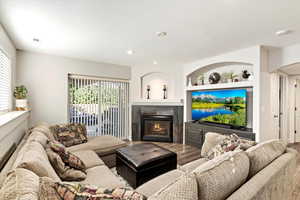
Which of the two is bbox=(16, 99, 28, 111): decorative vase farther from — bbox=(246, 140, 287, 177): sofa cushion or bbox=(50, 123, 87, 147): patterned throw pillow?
bbox=(246, 140, 287, 177): sofa cushion

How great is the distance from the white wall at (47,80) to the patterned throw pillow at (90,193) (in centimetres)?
375

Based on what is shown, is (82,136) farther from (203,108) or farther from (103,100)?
(203,108)

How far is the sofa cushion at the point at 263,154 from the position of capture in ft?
4.33

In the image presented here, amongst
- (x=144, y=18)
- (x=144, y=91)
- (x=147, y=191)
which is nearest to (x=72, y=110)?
(x=144, y=91)

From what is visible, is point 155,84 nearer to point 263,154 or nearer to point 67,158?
point 67,158

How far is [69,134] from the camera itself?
316 centimetres

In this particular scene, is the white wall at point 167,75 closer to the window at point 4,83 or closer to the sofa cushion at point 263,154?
the window at point 4,83

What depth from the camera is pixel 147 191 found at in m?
1.46

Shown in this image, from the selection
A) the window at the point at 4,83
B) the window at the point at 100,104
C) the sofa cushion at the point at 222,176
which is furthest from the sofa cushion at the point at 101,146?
the sofa cushion at the point at 222,176

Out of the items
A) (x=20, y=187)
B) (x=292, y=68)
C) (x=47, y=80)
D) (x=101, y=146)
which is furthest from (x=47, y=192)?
(x=292, y=68)

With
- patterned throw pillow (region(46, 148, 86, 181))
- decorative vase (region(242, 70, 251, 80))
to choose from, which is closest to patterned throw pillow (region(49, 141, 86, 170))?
patterned throw pillow (region(46, 148, 86, 181))

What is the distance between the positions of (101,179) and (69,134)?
1.85m

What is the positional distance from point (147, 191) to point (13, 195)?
1023mm

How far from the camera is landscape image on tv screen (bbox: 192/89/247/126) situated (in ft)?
12.1
